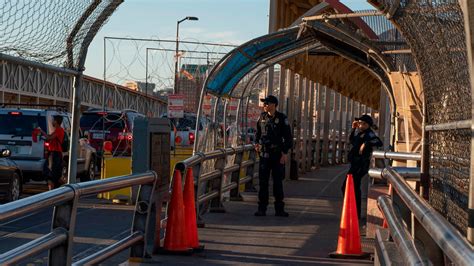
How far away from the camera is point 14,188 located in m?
16.1

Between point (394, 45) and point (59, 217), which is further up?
point (394, 45)

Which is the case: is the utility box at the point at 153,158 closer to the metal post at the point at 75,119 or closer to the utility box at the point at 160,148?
the utility box at the point at 160,148

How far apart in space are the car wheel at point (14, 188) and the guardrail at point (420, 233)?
10.3 metres

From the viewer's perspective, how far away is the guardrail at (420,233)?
296 centimetres

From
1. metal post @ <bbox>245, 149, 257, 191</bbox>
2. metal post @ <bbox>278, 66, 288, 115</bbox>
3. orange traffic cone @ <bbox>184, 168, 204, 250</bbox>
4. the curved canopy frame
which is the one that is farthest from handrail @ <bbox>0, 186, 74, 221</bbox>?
metal post @ <bbox>278, 66, 288, 115</bbox>

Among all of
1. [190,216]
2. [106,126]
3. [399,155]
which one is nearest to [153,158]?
[190,216]

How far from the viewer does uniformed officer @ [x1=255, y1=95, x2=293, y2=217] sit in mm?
13484

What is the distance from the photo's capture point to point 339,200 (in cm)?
1705

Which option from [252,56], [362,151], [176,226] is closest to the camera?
[176,226]

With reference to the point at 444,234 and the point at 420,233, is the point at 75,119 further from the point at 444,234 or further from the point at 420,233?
the point at 444,234

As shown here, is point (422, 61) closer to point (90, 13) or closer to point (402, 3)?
point (402, 3)

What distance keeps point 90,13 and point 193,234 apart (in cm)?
287

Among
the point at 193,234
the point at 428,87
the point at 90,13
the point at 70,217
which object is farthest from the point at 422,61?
the point at 193,234

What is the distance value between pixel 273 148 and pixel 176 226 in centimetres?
437
